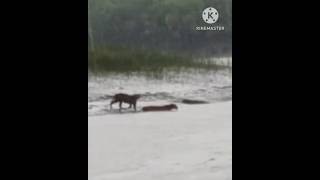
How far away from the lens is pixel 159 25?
2.56 meters

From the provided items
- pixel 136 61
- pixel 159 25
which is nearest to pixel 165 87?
pixel 136 61

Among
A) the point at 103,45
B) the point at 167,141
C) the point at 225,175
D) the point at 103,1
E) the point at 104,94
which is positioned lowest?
the point at 225,175

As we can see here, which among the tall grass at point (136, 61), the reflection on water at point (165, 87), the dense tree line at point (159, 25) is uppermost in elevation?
the dense tree line at point (159, 25)

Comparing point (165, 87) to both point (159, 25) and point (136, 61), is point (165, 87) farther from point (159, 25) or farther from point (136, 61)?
point (159, 25)

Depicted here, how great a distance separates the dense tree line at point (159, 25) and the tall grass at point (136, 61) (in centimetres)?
3

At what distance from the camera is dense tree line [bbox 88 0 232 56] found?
8.26ft

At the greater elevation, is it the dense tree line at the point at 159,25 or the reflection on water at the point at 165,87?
the dense tree line at the point at 159,25

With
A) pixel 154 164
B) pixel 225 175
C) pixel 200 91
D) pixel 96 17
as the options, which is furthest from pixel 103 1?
pixel 225 175

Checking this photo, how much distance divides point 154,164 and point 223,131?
14.5 inches

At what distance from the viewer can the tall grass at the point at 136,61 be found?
2.51 meters

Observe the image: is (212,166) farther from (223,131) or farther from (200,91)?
(200,91)

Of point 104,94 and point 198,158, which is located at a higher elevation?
point 104,94

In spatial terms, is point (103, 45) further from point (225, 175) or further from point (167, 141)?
point (225, 175)

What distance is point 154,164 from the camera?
251 centimetres
